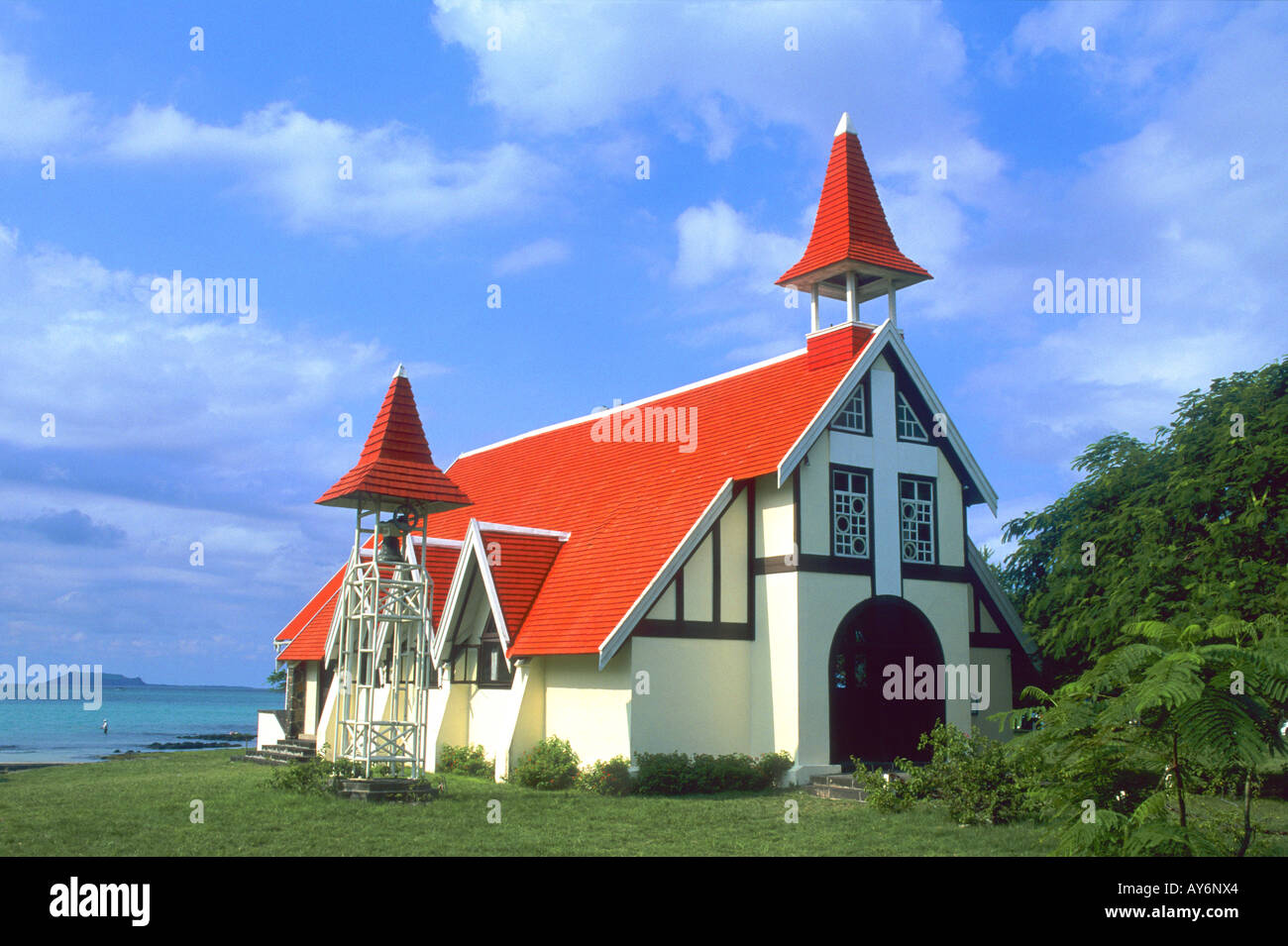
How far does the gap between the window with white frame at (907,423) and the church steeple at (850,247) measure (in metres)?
1.92

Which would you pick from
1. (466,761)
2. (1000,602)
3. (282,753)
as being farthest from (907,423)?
(282,753)

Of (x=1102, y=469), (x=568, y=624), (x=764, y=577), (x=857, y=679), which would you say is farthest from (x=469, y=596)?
Answer: (x=1102, y=469)

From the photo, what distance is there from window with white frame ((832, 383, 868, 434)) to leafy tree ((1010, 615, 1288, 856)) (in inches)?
464

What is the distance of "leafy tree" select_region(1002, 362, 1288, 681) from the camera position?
18.8m

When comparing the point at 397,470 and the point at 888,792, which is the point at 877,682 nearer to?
the point at 888,792

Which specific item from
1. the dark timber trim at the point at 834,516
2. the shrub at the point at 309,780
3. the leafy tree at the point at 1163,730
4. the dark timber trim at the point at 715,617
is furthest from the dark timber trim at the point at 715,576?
the leafy tree at the point at 1163,730

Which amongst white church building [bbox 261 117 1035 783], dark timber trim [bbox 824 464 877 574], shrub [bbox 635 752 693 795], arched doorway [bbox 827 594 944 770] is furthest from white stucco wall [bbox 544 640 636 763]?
dark timber trim [bbox 824 464 877 574]

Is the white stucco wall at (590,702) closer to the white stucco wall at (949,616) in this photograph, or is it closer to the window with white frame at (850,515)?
the window with white frame at (850,515)

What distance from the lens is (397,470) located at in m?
20.6

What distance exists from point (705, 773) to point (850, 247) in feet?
39.8

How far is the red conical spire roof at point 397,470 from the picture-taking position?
20.4 m

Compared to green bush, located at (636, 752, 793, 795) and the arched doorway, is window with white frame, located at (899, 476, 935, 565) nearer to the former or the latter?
the arched doorway

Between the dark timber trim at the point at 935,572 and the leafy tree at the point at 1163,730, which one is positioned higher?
the dark timber trim at the point at 935,572
